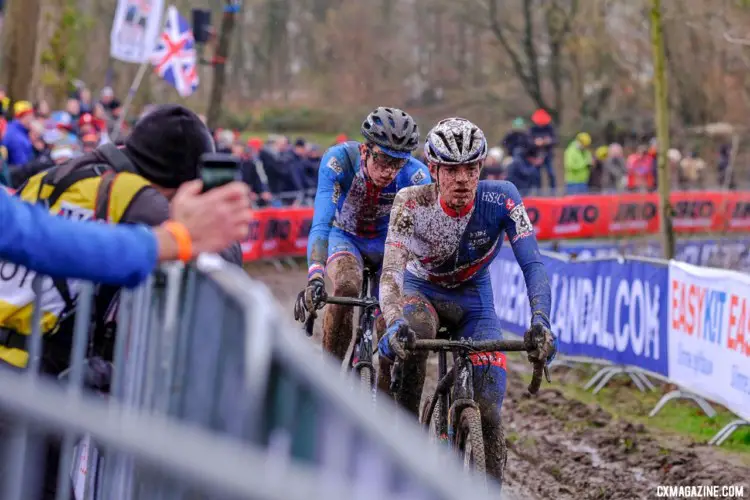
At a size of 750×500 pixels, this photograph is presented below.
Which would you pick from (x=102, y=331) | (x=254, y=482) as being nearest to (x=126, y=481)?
(x=102, y=331)

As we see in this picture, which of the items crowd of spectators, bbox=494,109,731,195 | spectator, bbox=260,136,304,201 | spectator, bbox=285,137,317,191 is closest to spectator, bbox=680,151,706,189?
crowd of spectators, bbox=494,109,731,195

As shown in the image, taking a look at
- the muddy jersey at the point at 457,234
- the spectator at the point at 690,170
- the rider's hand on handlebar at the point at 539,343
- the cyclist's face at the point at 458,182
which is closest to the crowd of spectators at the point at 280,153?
the spectator at the point at 690,170

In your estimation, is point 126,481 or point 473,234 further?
point 473,234

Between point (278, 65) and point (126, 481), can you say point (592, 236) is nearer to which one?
point (126, 481)

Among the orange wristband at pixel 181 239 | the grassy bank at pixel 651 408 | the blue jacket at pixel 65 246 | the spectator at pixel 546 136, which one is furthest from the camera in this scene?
the spectator at pixel 546 136

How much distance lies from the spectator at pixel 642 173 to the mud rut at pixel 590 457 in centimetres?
2158

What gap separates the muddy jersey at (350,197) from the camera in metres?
8.26

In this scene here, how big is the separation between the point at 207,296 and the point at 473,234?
3.53 meters

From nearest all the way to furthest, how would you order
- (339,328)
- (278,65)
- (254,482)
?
(254,482) < (339,328) < (278,65)

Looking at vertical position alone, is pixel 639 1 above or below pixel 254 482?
above

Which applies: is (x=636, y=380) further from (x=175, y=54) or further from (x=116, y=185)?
(x=175, y=54)

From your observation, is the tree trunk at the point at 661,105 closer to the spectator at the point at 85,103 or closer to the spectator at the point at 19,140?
the spectator at the point at 19,140

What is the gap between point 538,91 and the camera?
49906 mm

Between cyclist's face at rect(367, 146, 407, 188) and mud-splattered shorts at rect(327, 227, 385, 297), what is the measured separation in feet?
1.94
